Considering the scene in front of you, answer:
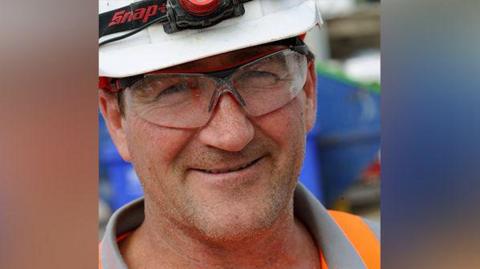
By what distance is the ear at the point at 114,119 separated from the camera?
5.54ft

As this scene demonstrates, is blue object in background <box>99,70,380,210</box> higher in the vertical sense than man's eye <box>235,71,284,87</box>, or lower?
lower

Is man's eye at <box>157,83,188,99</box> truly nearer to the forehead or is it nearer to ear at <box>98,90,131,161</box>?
the forehead

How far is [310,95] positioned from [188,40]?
0.45 metres

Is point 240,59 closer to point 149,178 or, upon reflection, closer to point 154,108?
point 154,108

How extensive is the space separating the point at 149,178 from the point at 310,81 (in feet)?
1.75

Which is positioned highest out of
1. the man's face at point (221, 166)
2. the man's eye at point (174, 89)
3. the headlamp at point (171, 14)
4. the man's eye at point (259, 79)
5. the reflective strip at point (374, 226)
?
the headlamp at point (171, 14)

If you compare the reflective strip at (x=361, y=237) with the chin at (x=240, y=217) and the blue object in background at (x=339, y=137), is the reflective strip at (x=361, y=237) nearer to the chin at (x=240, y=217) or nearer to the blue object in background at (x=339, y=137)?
the blue object in background at (x=339, y=137)

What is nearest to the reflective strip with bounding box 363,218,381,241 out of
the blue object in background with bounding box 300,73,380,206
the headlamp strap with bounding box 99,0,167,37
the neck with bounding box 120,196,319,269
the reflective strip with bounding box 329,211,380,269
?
the reflective strip with bounding box 329,211,380,269

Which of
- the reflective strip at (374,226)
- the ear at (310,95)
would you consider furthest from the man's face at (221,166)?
the reflective strip at (374,226)

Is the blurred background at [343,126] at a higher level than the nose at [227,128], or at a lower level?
lower

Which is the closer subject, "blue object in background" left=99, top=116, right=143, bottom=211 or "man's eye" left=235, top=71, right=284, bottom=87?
"man's eye" left=235, top=71, right=284, bottom=87

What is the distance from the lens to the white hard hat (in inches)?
59.6
